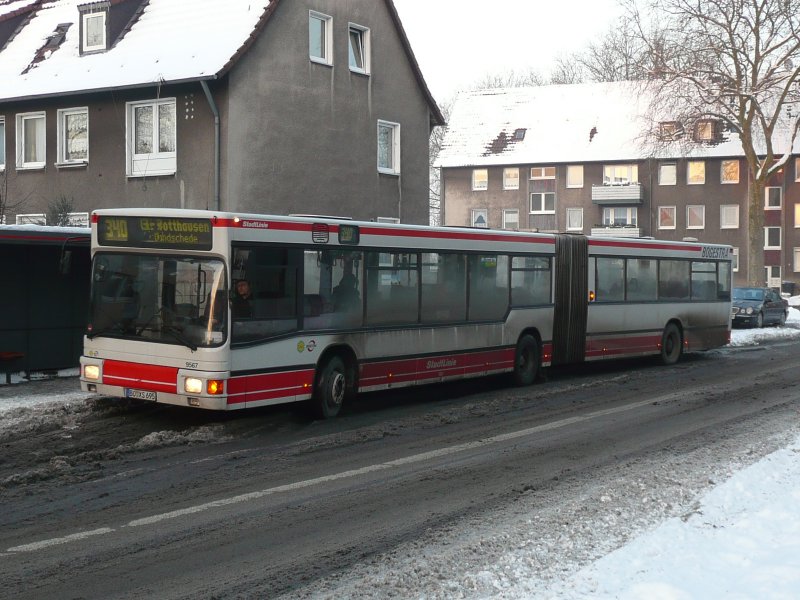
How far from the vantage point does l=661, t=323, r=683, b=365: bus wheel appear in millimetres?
22531

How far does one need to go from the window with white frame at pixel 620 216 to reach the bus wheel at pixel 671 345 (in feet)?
156

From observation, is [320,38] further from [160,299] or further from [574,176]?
[574,176]

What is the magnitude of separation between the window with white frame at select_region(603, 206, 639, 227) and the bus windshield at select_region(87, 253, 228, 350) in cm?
5966

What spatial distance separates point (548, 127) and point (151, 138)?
153ft

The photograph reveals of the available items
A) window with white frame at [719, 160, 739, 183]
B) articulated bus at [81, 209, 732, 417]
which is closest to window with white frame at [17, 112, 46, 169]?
articulated bus at [81, 209, 732, 417]

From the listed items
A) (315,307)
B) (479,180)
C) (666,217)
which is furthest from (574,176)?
(315,307)

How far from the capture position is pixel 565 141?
69.9 metres

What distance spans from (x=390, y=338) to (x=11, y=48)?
22.6 metres

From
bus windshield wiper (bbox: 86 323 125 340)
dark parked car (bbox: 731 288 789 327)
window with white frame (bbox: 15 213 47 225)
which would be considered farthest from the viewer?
dark parked car (bbox: 731 288 789 327)

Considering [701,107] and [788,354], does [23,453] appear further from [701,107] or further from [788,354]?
[701,107]

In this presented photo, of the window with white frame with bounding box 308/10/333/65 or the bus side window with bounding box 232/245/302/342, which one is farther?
the window with white frame with bounding box 308/10/333/65

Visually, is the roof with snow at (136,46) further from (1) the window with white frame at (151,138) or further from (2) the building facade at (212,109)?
(1) the window with white frame at (151,138)

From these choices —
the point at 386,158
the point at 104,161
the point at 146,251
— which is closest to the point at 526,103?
the point at 386,158

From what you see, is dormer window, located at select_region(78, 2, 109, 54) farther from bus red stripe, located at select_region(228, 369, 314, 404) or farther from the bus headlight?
the bus headlight
